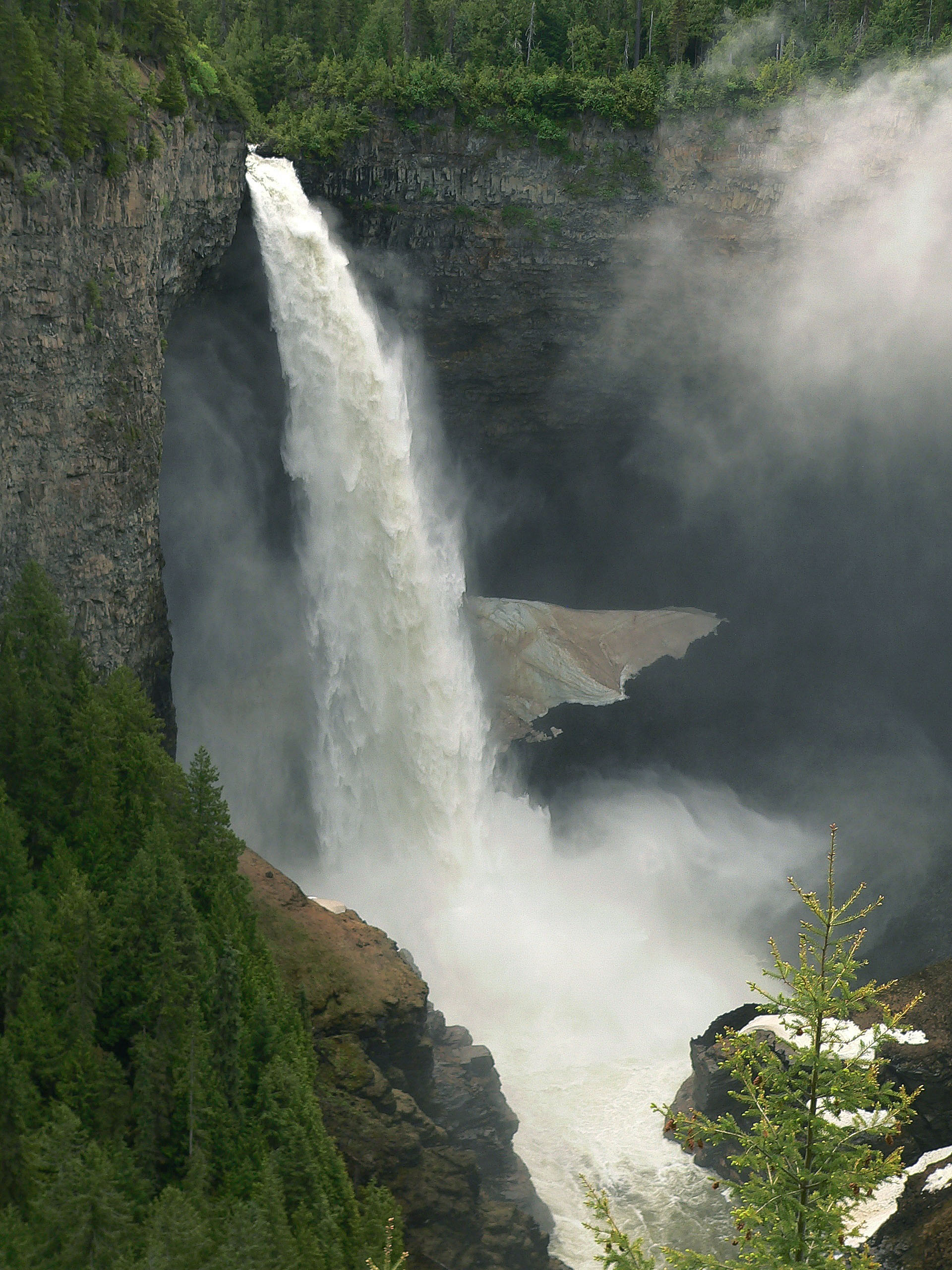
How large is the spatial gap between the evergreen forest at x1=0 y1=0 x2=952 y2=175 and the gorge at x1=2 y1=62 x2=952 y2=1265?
3.53 ft

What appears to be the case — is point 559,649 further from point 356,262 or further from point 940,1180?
point 940,1180

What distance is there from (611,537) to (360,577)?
1375cm

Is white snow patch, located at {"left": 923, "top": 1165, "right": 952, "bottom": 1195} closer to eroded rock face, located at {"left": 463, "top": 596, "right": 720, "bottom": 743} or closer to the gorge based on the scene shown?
the gorge

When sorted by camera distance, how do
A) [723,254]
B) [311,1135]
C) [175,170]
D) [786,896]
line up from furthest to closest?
[723,254]
[786,896]
[175,170]
[311,1135]

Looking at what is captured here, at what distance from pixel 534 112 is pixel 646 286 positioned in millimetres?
6494

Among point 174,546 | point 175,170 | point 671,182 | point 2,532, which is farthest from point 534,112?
point 2,532

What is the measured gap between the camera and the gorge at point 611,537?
31500 mm

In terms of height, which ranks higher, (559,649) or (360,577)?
(559,649)

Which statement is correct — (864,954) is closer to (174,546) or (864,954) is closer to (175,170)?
(174,546)

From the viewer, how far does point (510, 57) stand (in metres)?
41.5

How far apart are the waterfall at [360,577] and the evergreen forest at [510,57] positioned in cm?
373

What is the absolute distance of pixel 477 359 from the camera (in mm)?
41656

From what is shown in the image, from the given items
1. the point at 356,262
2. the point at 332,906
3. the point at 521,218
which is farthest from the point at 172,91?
the point at 332,906

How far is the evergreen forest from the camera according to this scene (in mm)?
36125
